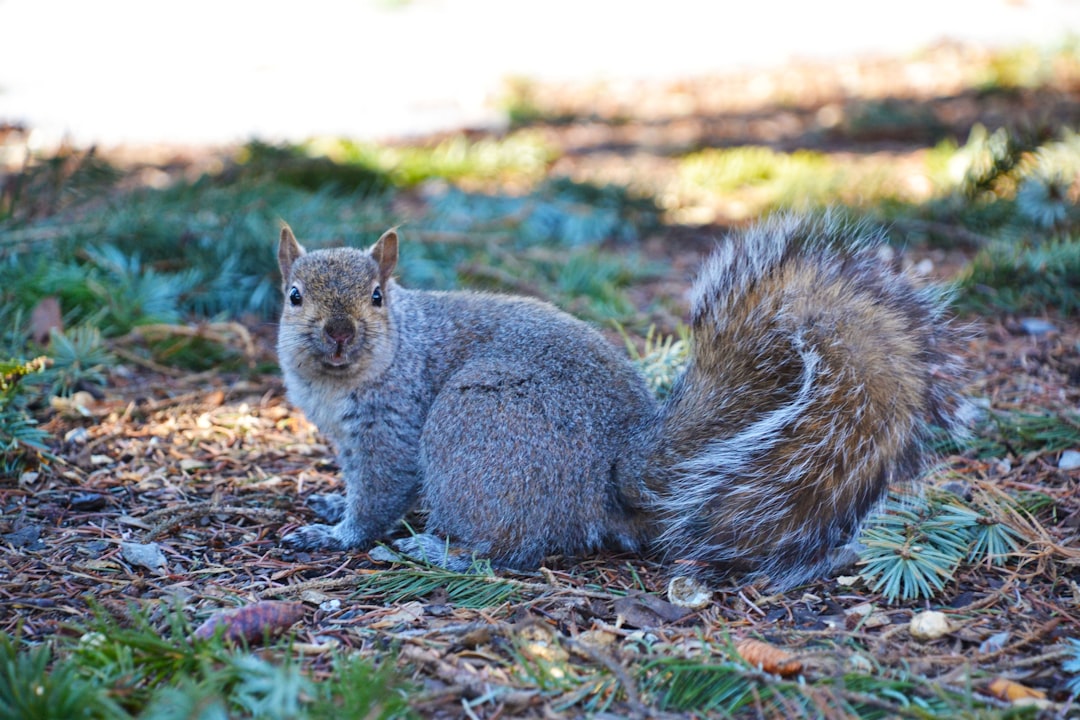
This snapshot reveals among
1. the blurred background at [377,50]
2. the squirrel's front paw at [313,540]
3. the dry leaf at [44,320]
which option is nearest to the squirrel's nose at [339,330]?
the squirrel's front paw at [313,540]

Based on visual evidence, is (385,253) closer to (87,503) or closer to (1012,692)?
(87,503)

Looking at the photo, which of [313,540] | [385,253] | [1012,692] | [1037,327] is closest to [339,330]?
[385,253]

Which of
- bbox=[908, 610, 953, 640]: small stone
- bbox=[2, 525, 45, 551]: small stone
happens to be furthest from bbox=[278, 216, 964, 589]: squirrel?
bbox=[2, 525, 45, 551]: small stone

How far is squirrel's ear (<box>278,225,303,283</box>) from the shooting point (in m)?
2.86

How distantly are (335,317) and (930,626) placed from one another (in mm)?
1648

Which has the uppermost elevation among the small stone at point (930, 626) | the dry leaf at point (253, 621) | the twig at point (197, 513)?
the small stone at point (930, 626)

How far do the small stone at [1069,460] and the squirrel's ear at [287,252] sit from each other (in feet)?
7.57

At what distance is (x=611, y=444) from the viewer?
2559 mm

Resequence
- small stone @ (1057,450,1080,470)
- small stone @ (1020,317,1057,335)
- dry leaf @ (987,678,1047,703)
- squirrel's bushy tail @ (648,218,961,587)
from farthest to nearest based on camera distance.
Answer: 1. small stone @ (1020,317,1057,335)
2. small stone @ (1057,450,1080,470)
3. squirrel's bushy tail @ (648,218,961,587)
4. dry leaf @ (987,678,1047,703)

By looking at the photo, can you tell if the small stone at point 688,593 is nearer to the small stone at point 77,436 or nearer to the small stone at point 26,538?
the small stone at point 26,538

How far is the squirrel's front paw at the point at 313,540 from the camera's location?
2643 mm

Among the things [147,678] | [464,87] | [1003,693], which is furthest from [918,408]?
[464,87]

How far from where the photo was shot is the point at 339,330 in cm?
262

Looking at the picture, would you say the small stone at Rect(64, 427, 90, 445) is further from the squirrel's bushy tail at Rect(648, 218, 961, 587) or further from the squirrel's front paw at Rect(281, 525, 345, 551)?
the squirrel's bushy tail at Rect(648, 218, 961, 587)
